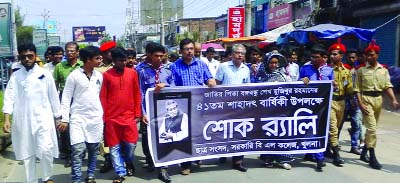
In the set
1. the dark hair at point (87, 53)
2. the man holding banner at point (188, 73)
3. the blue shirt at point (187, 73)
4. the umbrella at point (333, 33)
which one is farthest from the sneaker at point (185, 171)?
the umbrella at point (333, 33)

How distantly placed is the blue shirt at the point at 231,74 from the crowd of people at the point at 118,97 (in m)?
0.01

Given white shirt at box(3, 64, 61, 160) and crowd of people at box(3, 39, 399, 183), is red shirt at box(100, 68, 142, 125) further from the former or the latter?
white shirt at box(3, 64, 61, 160)

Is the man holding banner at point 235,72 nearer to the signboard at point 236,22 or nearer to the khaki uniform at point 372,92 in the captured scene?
the khaki uniform at point 372,92

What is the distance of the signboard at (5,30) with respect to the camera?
1363 cm

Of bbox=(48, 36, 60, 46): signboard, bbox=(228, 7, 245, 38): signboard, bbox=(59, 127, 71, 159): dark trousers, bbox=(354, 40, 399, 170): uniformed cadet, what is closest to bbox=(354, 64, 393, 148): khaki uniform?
bbox=(354, 40, 399, 170): uniformed cadet

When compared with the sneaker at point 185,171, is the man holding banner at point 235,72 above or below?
above

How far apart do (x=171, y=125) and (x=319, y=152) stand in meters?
2.09

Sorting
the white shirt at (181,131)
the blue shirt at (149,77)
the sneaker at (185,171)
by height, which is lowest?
the sneaker at (185,171)

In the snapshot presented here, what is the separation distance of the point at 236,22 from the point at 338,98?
1228 centimetres

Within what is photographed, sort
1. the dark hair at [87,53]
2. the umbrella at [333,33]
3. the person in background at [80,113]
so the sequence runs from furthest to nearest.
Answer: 1. the umbrella at [333,33]
2. the dark hair at [87,53]
3. the person in background at [80,113]

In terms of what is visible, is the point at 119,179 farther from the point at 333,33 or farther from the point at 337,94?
the point at 333,33

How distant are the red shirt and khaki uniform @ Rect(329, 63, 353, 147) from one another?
2.85 metres

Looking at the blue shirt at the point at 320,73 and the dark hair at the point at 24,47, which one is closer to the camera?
the dark hair at the point at 24,47

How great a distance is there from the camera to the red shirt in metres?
5.27
